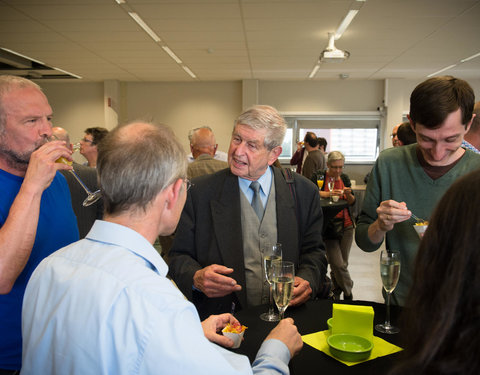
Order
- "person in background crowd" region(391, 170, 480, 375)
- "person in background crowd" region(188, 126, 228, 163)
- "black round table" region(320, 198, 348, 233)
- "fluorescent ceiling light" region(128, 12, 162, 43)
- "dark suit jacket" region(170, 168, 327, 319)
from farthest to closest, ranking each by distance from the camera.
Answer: "fluorescent ceiling light" region(128, 12, 162, 43) → "person in background crowd" region(188, 126, 228, 163) → "black round table" region(320, 198, 348, 233) → "dark suit jacket" region(170, 168, 327, 319) → "person in background crowd" region(391, 170, 480, 375)

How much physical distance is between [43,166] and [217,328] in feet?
2.86

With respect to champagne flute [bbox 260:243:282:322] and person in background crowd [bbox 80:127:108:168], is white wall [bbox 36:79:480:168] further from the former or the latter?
champagne flute [bbox 260:243:282:322]

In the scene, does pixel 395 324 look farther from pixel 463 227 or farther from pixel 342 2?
pixel 342 2

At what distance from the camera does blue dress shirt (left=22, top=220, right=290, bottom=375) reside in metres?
0.79

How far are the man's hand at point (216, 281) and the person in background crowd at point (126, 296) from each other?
1.76 feet

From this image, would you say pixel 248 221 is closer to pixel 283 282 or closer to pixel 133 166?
pixel 283 282

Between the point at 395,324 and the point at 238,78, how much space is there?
9387 millimetres

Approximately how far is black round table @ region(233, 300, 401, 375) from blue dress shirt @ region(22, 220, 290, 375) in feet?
1.18

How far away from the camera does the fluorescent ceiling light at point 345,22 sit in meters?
5.15

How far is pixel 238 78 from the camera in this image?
1020cm

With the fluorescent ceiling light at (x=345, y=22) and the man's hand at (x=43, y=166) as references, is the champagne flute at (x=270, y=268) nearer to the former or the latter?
the man's hand at (x=43, y=166)

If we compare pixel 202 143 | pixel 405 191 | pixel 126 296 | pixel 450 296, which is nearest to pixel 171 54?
pixel 202 143

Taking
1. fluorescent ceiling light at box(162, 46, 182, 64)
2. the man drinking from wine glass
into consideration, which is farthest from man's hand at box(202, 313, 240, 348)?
fluorescent ceiling light at box(162, 46, 182, 64)

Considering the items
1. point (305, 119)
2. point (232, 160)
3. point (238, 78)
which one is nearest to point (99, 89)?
point (238, 78)
